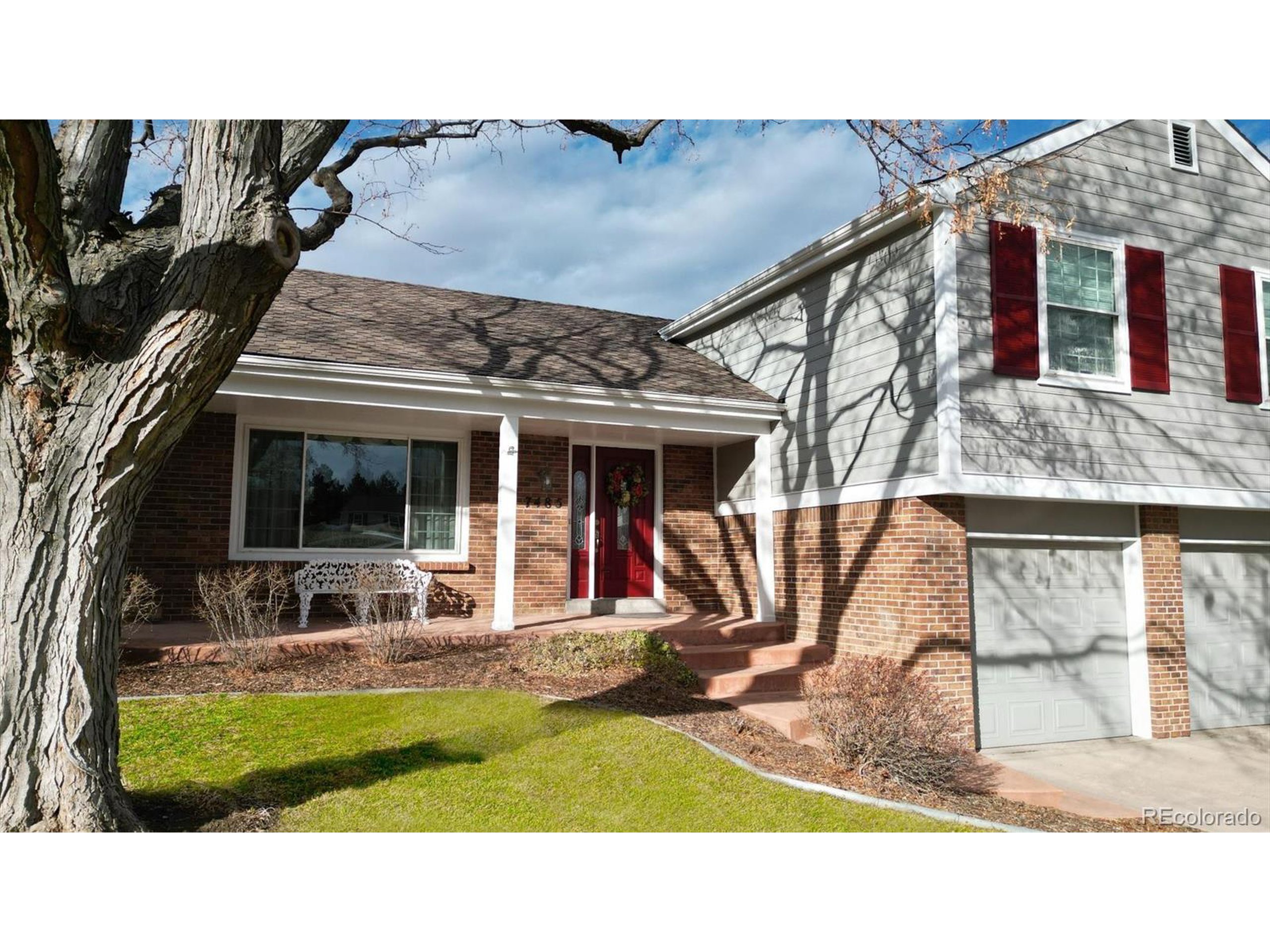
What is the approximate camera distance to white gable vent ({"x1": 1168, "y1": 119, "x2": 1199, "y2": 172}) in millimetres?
9969

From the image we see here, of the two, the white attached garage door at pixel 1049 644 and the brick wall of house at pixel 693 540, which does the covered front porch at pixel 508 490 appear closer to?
the brick wall of house at pixel 693 540

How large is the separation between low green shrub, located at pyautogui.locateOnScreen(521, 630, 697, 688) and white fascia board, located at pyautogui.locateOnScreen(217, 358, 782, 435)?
2.78m

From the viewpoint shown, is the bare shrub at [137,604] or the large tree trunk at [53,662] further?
the bare shrub at [137,604]

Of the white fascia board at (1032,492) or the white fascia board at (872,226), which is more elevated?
the white fascia board at (872,226)

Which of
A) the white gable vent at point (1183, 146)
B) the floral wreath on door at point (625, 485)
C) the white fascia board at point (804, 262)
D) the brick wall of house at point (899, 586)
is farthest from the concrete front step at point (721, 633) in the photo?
the white gable vent at point (1183, 146)

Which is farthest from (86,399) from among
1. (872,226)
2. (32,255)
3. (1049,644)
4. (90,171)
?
(1049,644)

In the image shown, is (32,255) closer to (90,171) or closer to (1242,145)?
(90,171)

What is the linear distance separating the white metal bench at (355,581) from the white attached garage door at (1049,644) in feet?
20.5

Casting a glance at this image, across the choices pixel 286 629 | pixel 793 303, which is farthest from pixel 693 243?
pixel 286 629

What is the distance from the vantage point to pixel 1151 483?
922 cm

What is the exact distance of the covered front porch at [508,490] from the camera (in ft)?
31.3

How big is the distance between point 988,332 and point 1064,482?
1775 mm

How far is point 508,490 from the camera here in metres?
9.42

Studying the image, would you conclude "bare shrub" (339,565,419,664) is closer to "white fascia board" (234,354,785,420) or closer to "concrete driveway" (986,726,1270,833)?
"white fascia board" (234,354,785,420)
